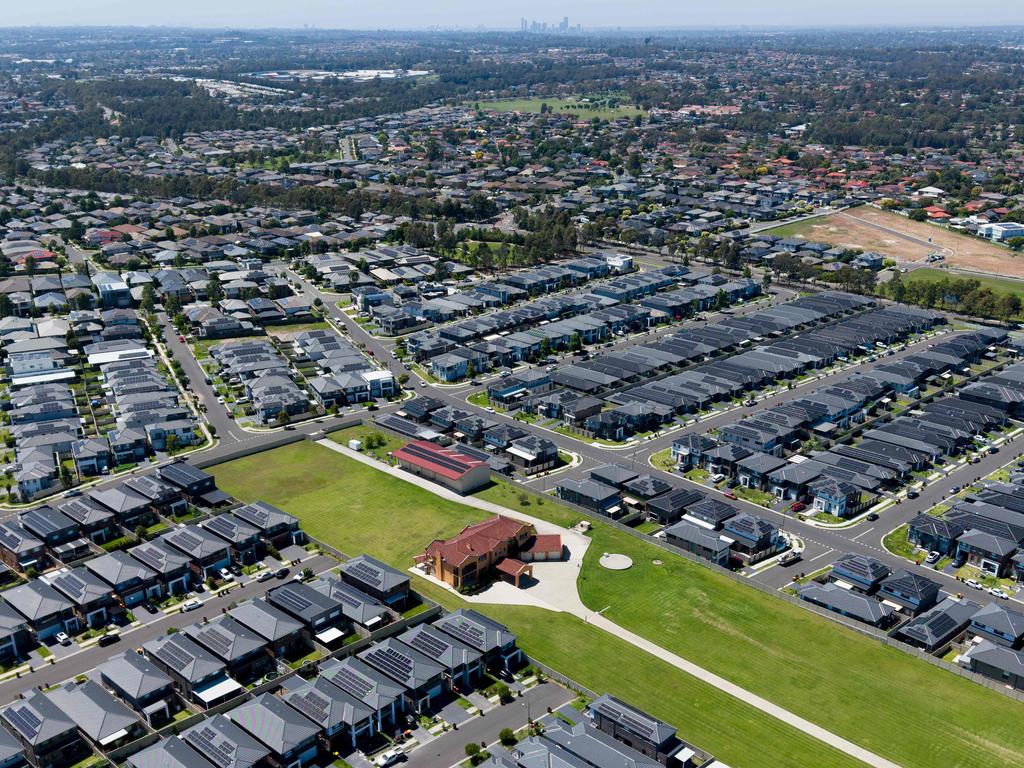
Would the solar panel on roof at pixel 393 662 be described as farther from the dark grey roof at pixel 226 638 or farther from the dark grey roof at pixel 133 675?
the dark grey roof at pixel 133 675

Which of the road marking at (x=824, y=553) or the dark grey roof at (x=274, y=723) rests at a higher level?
the dark grey roof at (x=274, y=723)

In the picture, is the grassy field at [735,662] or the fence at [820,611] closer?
the grassy field at [735,662]

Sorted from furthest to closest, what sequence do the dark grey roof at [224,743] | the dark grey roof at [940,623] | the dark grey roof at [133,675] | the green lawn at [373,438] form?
the green lawn at [373,438], the dark grey roof at [940,623], the dark grey roof at [133,675], the dark grey roof at [224,743]

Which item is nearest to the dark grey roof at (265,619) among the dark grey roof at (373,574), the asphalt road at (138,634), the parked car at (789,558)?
the asphalt road at (138,634)

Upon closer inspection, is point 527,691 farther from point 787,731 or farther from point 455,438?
point 455,438

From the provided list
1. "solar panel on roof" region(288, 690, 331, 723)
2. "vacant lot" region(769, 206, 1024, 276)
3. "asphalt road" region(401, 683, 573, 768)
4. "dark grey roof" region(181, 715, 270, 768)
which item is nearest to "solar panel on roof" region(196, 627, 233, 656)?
"dark grey roof" region(181, 715, 270, 768)

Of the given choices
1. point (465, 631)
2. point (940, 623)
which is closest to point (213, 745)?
point (465, 631)

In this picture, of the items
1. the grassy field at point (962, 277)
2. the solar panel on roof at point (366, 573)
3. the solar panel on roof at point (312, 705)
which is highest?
the grassy field at point (962, 277)
